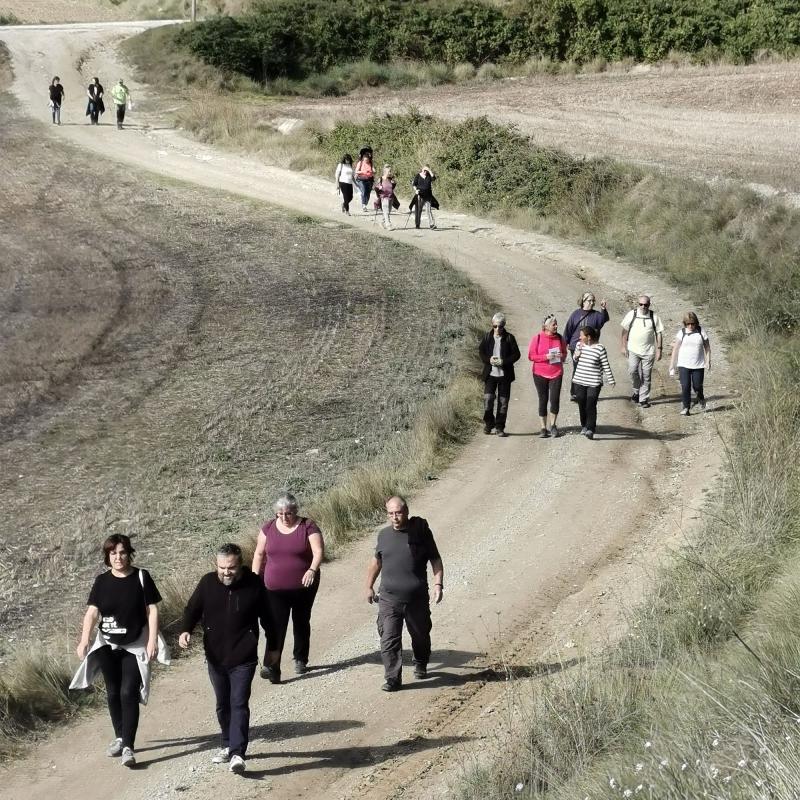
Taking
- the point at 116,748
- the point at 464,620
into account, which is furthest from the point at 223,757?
the point at 464,620

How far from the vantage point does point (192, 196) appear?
3528 centimetres

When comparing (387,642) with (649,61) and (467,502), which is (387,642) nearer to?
(467,502)

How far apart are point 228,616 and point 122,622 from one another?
0.76 metres

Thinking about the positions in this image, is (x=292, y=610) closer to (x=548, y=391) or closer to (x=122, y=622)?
(x=122, y=622)

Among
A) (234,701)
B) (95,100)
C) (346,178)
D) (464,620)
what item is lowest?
(464,620)

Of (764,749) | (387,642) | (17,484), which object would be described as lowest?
(17,484)

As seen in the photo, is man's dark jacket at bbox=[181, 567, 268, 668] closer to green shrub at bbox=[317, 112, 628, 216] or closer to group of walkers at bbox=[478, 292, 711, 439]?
group of walkers at bbox=[478, 292, 711, 439]

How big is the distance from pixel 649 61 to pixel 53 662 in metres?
46.3

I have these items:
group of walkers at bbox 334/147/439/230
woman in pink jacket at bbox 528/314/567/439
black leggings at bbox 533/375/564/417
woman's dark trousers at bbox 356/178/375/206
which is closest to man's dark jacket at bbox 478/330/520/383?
woman in pink jacket at bbox 528/314/567/439

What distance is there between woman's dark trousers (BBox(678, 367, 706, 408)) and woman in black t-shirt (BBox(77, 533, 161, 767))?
34.5 ft

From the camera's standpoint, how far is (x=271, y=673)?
10430mm

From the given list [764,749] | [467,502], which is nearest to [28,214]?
[467,502]

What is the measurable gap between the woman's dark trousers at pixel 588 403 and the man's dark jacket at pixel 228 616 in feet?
27.8

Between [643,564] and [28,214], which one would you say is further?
[28,214]
